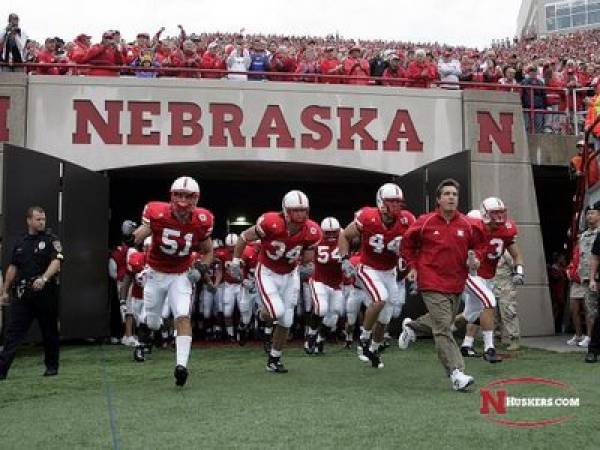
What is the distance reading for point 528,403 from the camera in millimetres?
6320

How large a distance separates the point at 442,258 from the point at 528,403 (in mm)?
1627

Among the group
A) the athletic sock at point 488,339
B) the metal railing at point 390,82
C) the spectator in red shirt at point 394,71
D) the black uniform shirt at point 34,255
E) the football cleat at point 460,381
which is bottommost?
the football cleat at point 460,381

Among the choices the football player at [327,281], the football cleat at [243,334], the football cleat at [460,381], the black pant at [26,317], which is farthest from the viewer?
the football cleat at [243,334]

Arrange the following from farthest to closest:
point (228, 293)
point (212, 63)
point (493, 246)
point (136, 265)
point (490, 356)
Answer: point (212, 63)
point (228, 293)
point (136, 265)
point (493, 246)
point (490, 356)

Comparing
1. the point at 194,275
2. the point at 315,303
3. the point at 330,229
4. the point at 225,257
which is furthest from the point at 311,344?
the point at 194,275

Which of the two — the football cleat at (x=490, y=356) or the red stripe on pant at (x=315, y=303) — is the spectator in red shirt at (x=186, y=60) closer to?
the red stripe on pant at (x=315, y=303)

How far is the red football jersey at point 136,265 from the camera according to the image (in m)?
12.4

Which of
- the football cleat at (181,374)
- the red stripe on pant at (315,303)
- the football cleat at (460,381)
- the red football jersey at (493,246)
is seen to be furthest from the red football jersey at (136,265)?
the football cleat at (460,381)

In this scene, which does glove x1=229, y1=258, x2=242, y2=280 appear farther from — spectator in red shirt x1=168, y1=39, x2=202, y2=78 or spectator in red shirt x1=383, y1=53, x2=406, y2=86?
spectator in red shirt x1=383, y1=53, x2=406, y2=86

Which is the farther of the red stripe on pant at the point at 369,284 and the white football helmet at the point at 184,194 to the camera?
the red stripe on pant at the point at 369,284

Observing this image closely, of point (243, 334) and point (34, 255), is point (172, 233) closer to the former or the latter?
point (34, 255)

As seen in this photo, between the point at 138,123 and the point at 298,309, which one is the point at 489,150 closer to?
the point at 298,309

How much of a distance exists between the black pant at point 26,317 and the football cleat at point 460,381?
4.40 meters

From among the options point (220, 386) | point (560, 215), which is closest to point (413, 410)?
point (220, 386)
